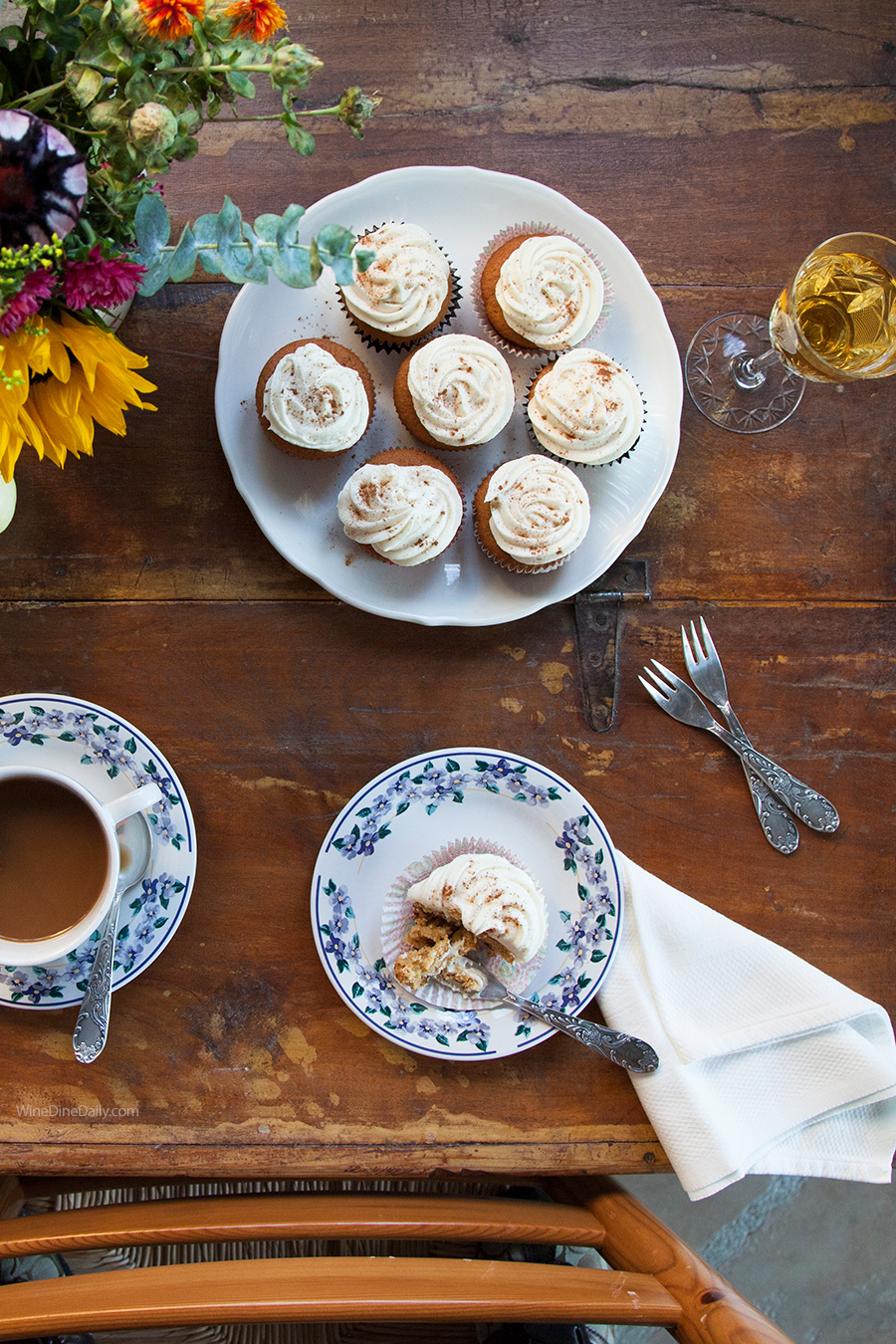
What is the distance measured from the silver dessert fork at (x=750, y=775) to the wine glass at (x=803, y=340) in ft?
1.22

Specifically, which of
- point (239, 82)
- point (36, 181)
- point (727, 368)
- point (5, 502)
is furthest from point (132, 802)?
point (727, 368)

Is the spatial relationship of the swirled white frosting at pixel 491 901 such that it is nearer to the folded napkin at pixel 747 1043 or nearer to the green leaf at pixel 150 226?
the folded napkin at pixel 747 1043

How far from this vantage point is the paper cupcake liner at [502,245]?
1381 mm

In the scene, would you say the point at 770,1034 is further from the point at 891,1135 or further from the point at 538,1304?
the point at 538,1304

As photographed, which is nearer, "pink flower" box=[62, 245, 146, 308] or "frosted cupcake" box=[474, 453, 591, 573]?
"pink flower" box=[62, 245, 146, 308]

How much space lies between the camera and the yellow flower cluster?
2.97 feet

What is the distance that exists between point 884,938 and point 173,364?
1.42 m

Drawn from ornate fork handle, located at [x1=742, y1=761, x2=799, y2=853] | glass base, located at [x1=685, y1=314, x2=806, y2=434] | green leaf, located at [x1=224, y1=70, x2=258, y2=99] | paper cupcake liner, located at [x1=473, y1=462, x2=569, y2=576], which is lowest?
ornate fork handle, located at [x1=742, y1=761, x2=799, y2=853]

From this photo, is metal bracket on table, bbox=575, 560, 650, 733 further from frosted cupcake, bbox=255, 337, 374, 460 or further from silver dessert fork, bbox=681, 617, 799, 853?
frosted cupcake, bbox=255, 337, 374, 460

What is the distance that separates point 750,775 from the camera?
56.2 inches

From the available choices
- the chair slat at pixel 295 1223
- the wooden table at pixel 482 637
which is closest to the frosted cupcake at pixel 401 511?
the wooden table at pixel 482 637

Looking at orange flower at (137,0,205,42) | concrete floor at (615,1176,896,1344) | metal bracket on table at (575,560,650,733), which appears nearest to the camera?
orange flower at (137,0,205,42)

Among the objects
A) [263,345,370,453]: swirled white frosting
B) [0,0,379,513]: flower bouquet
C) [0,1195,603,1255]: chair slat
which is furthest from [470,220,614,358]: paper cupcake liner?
[0,1195,603,1255]: chair slat

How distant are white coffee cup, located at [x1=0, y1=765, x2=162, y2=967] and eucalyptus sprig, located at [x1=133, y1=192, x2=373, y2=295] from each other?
613mm
